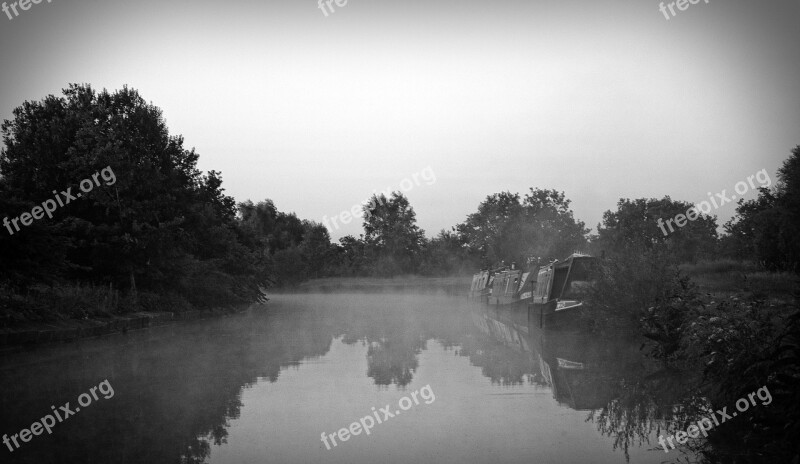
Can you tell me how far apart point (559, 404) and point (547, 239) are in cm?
8266

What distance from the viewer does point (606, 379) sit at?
490 inches

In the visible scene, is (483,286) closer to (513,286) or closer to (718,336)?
(513,286)

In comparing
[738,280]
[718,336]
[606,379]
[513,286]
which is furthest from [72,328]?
[513,286]

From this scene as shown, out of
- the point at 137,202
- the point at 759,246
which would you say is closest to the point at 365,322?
the point at 137,202

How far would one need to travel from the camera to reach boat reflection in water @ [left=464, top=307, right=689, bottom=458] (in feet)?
28.9

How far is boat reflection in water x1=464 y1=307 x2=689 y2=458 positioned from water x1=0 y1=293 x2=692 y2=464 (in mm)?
40

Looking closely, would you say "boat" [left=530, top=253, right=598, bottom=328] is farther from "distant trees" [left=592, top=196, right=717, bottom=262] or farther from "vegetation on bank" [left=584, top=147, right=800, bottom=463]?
"distant trees" [left=592, top=196, right=717, bottom=262]

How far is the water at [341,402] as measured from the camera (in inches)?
294

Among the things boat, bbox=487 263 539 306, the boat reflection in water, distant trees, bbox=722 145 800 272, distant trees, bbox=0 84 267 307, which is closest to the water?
the boat reflection in water

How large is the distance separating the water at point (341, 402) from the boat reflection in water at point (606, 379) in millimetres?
40

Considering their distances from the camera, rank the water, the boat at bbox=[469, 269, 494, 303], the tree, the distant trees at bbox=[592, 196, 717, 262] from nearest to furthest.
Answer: the water → the boat at bbox=[469, 269, 494, 303] → the distant trees at bbox=[592, 196, 717, 262] → the tree

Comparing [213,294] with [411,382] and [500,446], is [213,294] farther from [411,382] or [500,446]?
[500,446]

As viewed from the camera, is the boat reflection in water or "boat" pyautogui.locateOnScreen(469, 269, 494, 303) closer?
the boat reflection in water

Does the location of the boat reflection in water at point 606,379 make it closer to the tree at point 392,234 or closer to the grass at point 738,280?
the grass at point 738,280
